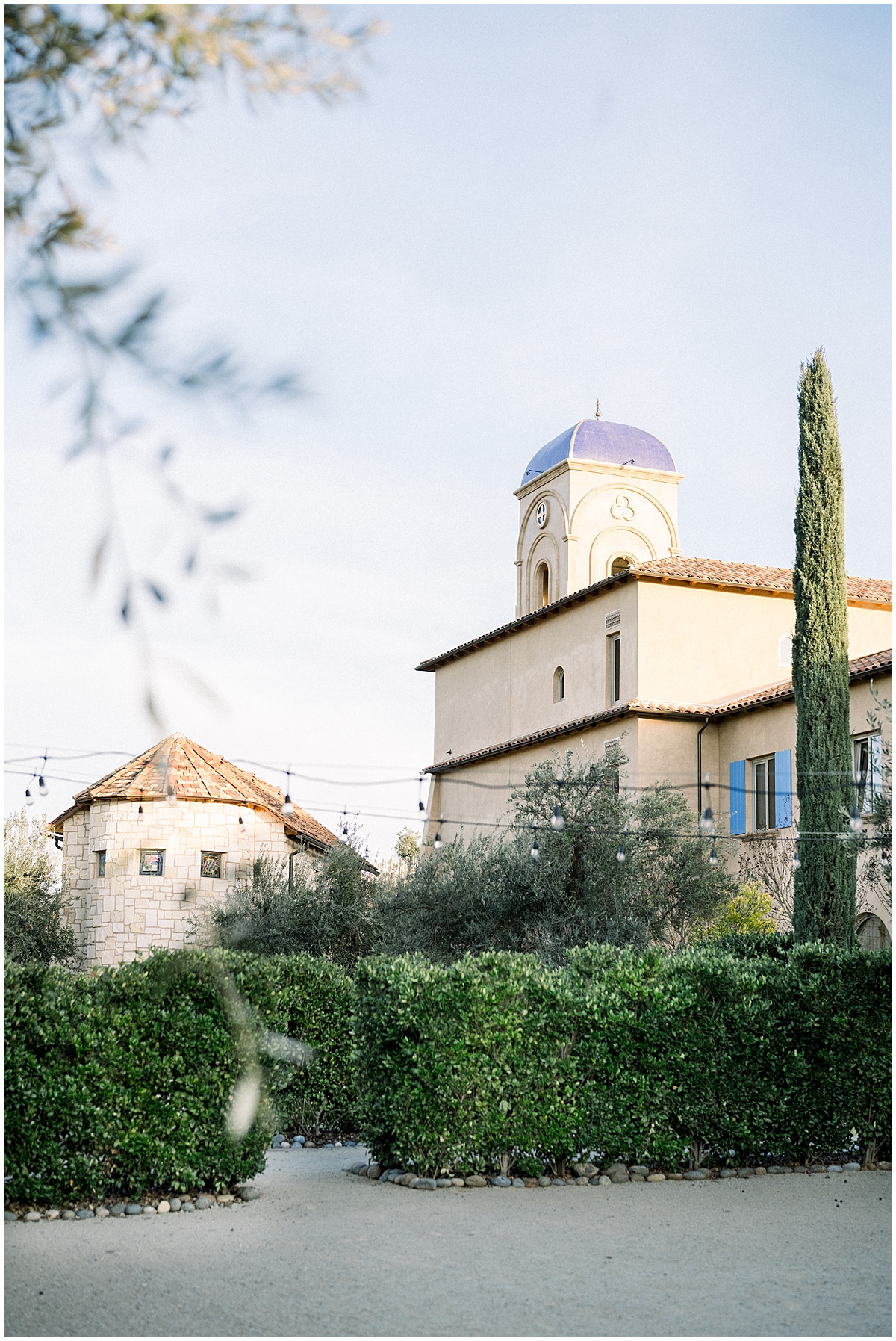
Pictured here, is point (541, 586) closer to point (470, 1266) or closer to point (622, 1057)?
point (622, 1057)

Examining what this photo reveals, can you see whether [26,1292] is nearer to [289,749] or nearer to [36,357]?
[289,749]

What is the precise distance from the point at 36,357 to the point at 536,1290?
17.4ft

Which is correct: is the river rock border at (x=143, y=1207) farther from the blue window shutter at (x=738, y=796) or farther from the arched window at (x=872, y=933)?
the blue window shutter at (x=738, y=796)

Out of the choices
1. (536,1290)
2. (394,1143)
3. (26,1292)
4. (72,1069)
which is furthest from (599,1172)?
(26,1292)

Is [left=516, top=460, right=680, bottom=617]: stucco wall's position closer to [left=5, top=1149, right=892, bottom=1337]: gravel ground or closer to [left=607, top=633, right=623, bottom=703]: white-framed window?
[left=607, top=633, right=623, bottom=703]: white-framed window

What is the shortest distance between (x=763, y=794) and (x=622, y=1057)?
41.6ft

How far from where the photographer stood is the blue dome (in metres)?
30.8

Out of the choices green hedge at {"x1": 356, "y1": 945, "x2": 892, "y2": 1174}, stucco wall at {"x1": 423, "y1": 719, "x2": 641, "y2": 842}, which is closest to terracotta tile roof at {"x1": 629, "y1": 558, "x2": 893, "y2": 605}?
stucco wall at {"x1": 423, "y1": 719, "x2": 641, "y2": 842}

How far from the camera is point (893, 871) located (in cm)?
985

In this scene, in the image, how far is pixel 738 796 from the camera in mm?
21484

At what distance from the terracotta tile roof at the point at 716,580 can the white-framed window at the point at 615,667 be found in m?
1.12

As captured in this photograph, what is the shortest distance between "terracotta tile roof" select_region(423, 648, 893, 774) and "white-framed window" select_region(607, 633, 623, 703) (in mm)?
564

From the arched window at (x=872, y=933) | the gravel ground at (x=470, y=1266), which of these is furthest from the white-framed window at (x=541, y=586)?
the gravel ground at (x=470, y=1266)

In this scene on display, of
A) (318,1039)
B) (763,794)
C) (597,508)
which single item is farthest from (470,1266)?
(597,508)
